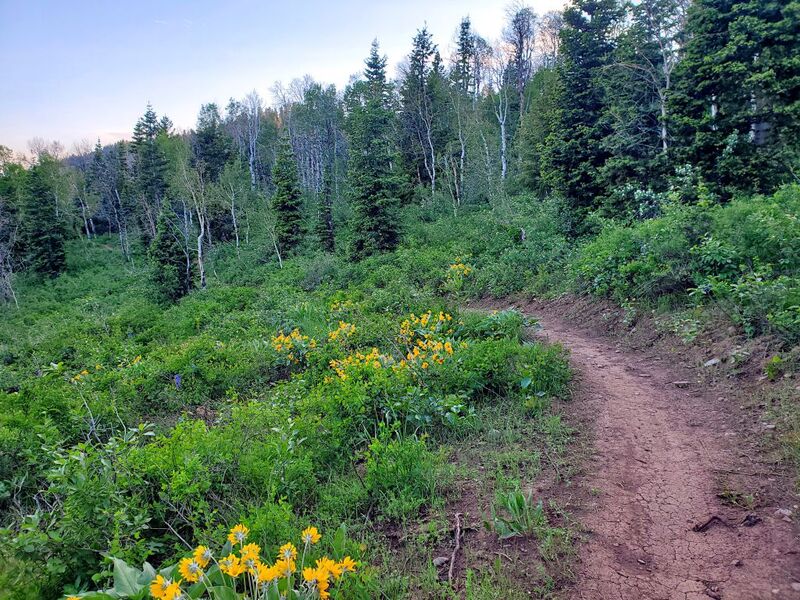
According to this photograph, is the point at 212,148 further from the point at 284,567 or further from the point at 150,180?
the point at 284,567

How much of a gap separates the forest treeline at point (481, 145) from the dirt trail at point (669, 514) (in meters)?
5.06

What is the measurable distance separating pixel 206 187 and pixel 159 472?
30707 millimetres

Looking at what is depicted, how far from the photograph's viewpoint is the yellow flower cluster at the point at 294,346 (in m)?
7.86

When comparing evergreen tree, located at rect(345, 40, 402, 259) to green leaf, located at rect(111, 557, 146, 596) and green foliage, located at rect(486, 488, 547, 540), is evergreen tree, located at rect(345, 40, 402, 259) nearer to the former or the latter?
green foliage, located at rect(486, 488, 547, 540)

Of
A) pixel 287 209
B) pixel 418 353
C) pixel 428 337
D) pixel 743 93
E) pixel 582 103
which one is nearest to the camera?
pixel 418 353

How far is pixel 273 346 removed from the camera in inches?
326

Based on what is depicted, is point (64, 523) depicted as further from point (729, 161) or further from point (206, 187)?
point (206, 187)

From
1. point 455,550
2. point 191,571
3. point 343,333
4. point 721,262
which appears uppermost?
point 721,262

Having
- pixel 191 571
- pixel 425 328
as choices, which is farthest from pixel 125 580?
pixel 425 328

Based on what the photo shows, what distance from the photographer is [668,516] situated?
3.06 meters

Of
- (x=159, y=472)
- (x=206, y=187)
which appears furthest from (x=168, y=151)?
(x=159, y=472)

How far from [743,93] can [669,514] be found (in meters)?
10.8

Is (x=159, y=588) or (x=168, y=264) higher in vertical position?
(x=159, y=588)

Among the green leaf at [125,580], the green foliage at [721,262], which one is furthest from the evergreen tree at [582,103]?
the green leaf at [125,580]
